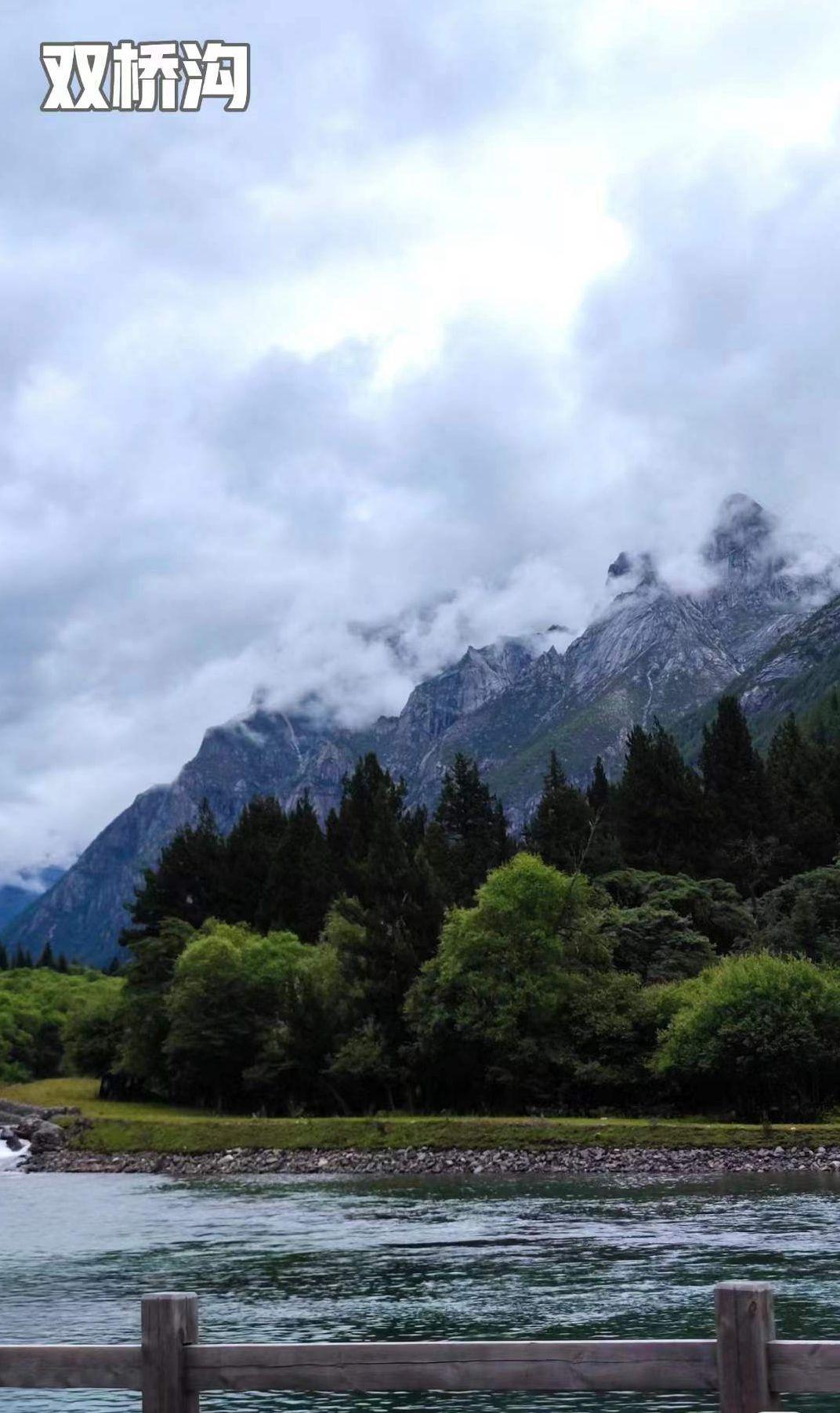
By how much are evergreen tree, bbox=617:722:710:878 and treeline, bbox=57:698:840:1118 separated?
21 centimetres

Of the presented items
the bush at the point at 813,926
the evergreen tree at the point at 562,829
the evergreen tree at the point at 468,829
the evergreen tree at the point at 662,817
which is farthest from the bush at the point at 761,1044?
the evergreen tree at the point at 662,817

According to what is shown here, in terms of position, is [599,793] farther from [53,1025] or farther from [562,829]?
[53,1025]

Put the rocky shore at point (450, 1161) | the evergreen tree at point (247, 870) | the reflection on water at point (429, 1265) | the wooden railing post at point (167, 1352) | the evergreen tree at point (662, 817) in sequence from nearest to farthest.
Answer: the wooden railing post at point (167, 1352)
the reflection on water at point (429, 1265)
the rocky shore at point (450, 1161)
the evergreen tree at point (662, 817)
the evergreen tree at point (247, 870)

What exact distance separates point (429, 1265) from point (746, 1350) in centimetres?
2873

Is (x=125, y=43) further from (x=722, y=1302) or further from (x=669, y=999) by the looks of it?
(x=669, y=999)

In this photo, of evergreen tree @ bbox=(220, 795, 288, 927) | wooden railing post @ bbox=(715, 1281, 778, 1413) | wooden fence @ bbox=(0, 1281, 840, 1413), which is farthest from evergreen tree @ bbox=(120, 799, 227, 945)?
wooden railing post @ bbox=(715, 1281, 778, 1413)

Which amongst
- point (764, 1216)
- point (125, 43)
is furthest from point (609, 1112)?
point (125, 43)

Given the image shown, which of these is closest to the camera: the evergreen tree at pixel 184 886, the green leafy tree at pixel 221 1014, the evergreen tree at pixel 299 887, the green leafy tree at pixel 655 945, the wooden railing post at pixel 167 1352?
the wooden railing post at pixel 167 1352

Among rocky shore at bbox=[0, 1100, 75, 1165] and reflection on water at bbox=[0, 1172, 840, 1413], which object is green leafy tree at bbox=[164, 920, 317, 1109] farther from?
reflection on water at bbox=[0, 1172, 840, 1413]

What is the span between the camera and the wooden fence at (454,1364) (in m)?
8.57

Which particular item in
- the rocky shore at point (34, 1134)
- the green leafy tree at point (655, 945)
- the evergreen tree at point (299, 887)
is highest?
the evergreen tree at point (299, 887)

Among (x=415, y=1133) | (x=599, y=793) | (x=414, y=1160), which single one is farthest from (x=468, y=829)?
(x=414, y=1160)

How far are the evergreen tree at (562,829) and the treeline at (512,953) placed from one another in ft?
0.66

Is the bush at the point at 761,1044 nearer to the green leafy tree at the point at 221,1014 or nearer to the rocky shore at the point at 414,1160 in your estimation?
the rocky shore at the point at 414,1160
